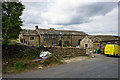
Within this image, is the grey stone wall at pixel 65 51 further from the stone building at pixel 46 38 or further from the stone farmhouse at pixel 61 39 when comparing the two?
the stone building at pixel 46 38

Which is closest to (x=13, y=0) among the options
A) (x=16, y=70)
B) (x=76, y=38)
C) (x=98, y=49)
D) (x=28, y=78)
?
(x=16, y=70)

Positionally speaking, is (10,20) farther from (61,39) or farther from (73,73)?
(61,39)

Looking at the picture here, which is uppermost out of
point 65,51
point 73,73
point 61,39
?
point 61,39


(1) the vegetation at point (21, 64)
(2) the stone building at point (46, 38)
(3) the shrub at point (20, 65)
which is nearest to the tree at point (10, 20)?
(1) the vegetation at point (21, 64)

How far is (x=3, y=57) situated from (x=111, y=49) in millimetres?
18134

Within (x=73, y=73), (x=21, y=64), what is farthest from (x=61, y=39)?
(x=73, y=73)

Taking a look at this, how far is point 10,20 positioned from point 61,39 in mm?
22487

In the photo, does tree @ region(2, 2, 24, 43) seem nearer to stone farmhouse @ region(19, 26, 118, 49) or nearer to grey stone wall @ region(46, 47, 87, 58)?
grey stone wall @ region(46, 47, 87, 58)

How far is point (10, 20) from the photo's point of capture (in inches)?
396

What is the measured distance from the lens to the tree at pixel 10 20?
9711 mm

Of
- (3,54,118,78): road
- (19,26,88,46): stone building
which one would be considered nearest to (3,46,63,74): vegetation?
(3,54,118,78): road

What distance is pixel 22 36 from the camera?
1005 inches

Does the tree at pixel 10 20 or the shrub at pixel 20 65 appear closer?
the shrub at pixel 20 65

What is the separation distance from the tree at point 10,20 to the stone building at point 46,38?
49.6 feet
